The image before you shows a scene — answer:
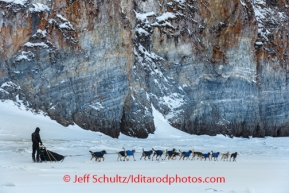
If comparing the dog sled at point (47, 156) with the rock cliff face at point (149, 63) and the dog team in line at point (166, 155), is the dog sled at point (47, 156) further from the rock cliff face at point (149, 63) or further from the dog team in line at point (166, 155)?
the rock cliff face at point (149, 63)

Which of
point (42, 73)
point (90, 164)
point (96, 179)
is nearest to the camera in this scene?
point (96, 179)

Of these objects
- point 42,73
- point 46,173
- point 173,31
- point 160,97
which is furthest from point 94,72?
point 46,173

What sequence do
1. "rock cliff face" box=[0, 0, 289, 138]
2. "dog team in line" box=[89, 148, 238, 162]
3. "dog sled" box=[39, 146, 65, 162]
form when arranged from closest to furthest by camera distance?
"dog sled" box=[39, 146, 65, 162] → "dog team in line" box=[89, 148, 238, 162] → "rock cliff face" box=[0, 0, 289, 138]

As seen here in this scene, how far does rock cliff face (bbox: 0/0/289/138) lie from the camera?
108 feet

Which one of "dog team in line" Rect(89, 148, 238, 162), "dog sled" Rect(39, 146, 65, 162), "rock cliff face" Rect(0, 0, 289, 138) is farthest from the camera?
"rock cliff face" Rect(0, 0, 289, 138)

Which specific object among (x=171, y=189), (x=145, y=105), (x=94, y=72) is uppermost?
(x=94, y=72)

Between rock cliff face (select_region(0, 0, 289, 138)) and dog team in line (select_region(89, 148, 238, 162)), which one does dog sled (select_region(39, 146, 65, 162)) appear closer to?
dog team in line (select_region(89, 148, 238, 162))

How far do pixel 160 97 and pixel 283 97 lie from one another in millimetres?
13886

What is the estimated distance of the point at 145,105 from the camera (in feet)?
119

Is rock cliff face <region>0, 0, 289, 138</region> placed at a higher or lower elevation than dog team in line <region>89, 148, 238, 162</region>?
higher

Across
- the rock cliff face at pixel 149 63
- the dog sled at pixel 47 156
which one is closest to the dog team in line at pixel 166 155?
the dog sled at pixel 47 156

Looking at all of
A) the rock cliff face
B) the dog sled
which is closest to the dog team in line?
the dog sled

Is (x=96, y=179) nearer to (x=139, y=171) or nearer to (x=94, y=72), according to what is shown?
(x=139, y=171)

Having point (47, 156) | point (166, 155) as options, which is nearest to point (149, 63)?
point (166, 155)
